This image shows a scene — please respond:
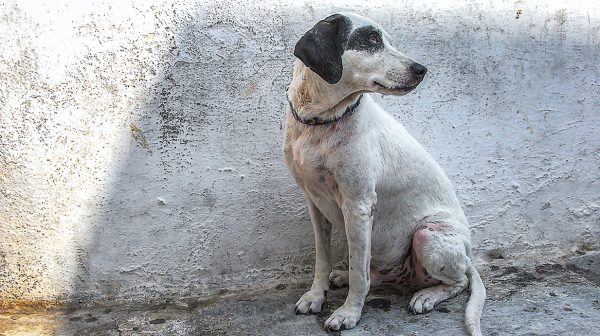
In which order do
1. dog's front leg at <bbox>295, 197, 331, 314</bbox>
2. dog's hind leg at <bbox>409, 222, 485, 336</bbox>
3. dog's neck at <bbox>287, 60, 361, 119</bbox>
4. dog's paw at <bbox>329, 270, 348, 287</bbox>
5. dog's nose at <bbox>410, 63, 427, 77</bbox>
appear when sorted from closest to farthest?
dog's nose at <bbox>410, 63, 427, 77</bbox>, dog's neck at <bbox>287, 60, 361, 119</bbox>, dog's hind leg at <bbox>409, 222, 485, 336</bbox>, dog's front leg at <bbox>295, 197, 331, 314</bbox>, dog's paw at <bbox>329, 270, 348, 287</bbox>

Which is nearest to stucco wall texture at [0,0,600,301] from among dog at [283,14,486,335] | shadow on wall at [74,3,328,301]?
shadow on wall at [74,3,328,301]

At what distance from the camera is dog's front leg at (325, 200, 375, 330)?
3.18 m

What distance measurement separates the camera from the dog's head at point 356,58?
2871 millimetres

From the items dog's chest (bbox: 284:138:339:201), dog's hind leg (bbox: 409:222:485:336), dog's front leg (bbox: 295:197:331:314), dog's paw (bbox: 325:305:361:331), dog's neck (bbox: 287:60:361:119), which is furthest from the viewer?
dog's front leg (bbox: 295:197:331:314)

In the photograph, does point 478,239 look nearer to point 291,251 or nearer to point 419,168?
point 419,168

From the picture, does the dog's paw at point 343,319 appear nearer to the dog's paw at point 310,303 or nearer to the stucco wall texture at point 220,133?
A: the dog's paw at point 310,303

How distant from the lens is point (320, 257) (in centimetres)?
354

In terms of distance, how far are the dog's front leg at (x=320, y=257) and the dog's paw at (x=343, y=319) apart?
0.18 meters

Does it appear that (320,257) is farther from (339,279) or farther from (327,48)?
(327,48)

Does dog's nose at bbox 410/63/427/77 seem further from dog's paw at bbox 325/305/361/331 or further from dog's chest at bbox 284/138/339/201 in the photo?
dog's paw at bbox 325/305/361/331

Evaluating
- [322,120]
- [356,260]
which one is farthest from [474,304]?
[322,120]

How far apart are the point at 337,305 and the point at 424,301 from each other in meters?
0.44

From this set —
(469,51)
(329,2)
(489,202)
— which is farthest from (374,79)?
(489,202)

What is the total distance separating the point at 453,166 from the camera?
392 cm
